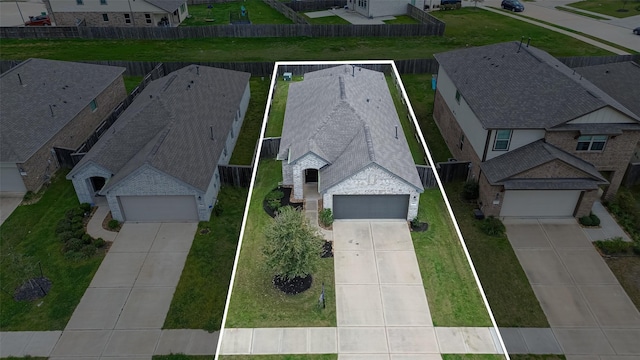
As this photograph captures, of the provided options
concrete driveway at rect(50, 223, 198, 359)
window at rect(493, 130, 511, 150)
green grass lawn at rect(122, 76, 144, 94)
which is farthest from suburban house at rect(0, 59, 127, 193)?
window at rect(493, 130, 511, 150)

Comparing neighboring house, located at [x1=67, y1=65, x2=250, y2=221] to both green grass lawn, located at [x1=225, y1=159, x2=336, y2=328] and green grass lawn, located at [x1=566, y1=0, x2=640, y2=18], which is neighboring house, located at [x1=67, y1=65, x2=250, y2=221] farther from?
green grass lawn, located at [x1=566, y1=0, x2=640, y2=18]

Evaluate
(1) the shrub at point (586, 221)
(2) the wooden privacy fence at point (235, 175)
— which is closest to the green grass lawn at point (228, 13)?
(2) the wooden privacy fence at point (235, 175)

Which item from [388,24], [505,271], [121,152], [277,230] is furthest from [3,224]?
[388,24]

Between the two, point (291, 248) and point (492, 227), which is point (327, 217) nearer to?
point (291, 248)

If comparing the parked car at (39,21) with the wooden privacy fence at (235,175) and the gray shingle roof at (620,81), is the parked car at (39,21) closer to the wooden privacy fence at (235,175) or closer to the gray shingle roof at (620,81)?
the wooden privacy fence at (235,175)

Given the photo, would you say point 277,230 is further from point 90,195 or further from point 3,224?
point 3,224

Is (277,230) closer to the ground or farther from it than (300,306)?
farther from it

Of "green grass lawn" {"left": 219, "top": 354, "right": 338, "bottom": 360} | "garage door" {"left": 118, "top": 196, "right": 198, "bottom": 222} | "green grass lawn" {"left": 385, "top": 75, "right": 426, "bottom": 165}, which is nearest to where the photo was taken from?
"green grass lawn" {"left": 219, "top": 354, "right": 338, "bottom": 360}
